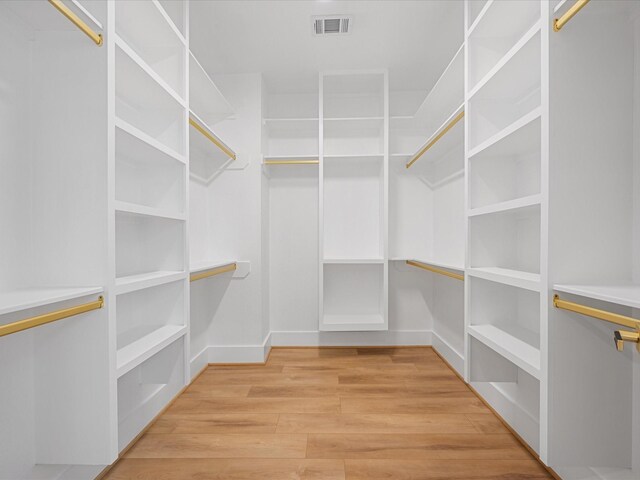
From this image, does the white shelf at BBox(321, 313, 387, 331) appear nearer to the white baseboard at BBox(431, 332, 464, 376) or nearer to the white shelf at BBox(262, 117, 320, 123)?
the white baseboard at BBox(431, 332, 464, 376)

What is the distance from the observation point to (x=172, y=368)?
192cm

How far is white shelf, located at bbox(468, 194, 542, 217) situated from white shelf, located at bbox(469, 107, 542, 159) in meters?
0.27

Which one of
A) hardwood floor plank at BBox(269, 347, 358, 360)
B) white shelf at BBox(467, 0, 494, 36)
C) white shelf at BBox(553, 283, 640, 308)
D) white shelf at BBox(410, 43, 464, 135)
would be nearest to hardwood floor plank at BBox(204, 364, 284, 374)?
hardwood floor plank at BBox(269, 347, 358, 360)

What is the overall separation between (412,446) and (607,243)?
126cm

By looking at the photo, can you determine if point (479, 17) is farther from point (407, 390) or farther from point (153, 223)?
point (407, 390)

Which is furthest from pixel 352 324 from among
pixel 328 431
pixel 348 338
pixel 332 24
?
pixel 332 24

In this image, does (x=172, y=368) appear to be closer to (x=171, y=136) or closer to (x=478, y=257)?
(x=171, y=136)

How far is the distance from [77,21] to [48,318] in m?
0.88

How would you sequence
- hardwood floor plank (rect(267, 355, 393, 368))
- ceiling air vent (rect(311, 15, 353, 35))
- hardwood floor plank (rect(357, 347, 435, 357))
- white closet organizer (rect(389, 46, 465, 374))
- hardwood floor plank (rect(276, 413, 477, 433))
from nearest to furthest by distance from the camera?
1. hardwood floor plank (rect(276, 413, 477, 433))
2. ceiling air vent (rect(311, 15, 353, 35))
3. white closet organizer (rect(389, 46, 465, 374))
4. hardwood floor plank (rect(267, 355, 393, 368))
5. hardwood floor plank (rect(357, 347, 435, 357))

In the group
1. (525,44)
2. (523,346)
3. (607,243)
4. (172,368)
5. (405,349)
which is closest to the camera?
(607,243)

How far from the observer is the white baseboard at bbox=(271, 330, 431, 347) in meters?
3.52

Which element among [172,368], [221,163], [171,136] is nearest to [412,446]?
[172,368]

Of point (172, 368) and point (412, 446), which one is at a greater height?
point (172, 368)

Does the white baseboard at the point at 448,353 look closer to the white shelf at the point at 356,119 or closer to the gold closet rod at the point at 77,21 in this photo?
the white shelf at the point at 356,119
